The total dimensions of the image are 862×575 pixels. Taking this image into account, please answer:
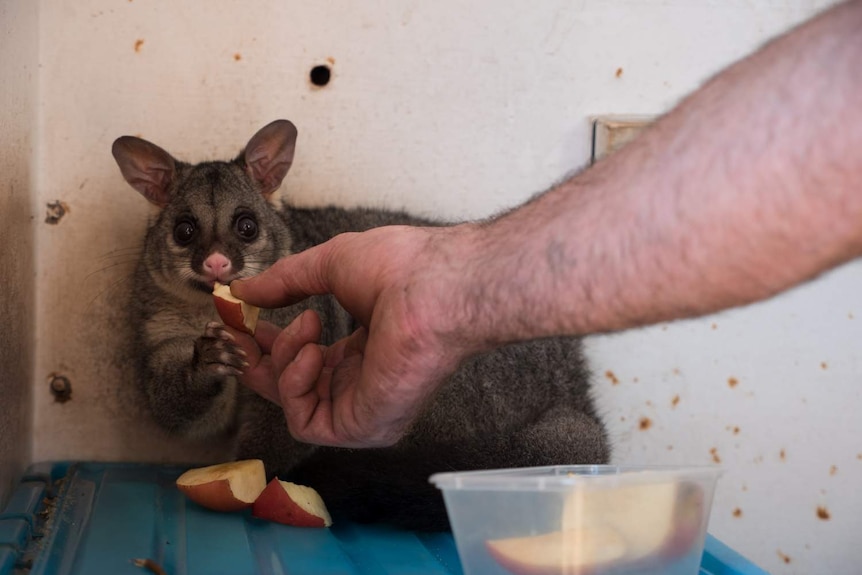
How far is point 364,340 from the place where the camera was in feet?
6.80

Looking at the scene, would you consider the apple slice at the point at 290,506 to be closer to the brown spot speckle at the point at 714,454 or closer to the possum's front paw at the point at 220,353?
the possum's front paw at the point at 220,353

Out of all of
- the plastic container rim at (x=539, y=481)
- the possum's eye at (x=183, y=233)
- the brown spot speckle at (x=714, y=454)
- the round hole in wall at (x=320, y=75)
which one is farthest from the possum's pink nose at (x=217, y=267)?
the brown spot speckle at (x=714, y=454)

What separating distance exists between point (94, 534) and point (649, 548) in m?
1.29

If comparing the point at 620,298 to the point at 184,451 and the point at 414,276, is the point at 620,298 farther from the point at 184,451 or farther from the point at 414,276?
the point at 184,451

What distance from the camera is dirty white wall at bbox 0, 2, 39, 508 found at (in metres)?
2.46

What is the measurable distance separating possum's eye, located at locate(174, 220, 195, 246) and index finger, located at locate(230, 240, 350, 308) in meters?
0.85

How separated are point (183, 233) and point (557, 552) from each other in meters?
1.73

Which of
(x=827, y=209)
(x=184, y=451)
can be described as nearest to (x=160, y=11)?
(x=184, y=451)

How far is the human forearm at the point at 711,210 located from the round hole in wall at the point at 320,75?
5.67 feet

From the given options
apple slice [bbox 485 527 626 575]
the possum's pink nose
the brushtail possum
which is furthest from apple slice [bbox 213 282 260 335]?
apple slice [bbox 485 527 626 575]

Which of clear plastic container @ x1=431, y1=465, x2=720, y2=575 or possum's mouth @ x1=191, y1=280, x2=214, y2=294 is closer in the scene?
clear plastic container @ x1=431, y1=465, x2=720, y2=575

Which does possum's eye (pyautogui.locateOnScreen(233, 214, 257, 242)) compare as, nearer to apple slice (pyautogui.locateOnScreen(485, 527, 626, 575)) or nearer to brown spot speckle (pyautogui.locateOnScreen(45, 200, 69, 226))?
brown spot speckle (pyautogui.locateOnScreen(45, 200, 69, 226))

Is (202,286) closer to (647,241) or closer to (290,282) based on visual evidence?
(290,282)

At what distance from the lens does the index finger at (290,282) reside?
1947mm
